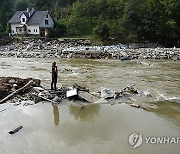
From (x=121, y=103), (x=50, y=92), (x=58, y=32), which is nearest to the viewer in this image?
(x=121, y=103)

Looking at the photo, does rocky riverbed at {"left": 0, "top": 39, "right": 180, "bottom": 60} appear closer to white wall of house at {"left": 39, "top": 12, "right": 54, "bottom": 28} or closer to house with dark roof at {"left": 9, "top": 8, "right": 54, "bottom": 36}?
house with dark roof at {"left": 9, "top": 8, "right": 54, "bottom": 36}

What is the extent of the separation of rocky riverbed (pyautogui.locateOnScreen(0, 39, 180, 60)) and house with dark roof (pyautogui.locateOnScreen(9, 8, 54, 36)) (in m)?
9.96

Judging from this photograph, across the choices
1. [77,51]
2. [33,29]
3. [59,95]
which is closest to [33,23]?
[33,29]

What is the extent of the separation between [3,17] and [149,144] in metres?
70.9

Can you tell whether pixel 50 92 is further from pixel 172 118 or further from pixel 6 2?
pixel 6 2

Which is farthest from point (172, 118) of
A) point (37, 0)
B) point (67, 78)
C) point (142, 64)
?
point (37, 0)

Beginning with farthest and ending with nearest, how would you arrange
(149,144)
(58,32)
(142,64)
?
(58,32)
(142,64)
(149,144)

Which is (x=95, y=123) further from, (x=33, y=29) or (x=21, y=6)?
(x=21, y=6)

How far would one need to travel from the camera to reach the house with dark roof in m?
64.9

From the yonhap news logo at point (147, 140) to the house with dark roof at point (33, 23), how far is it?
52747mm

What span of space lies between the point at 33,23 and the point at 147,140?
56198mm

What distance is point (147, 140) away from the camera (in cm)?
1222

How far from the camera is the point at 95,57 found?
39594 mm

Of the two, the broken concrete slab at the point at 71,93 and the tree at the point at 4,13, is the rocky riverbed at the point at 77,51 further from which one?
the tree at the point at 4,13
